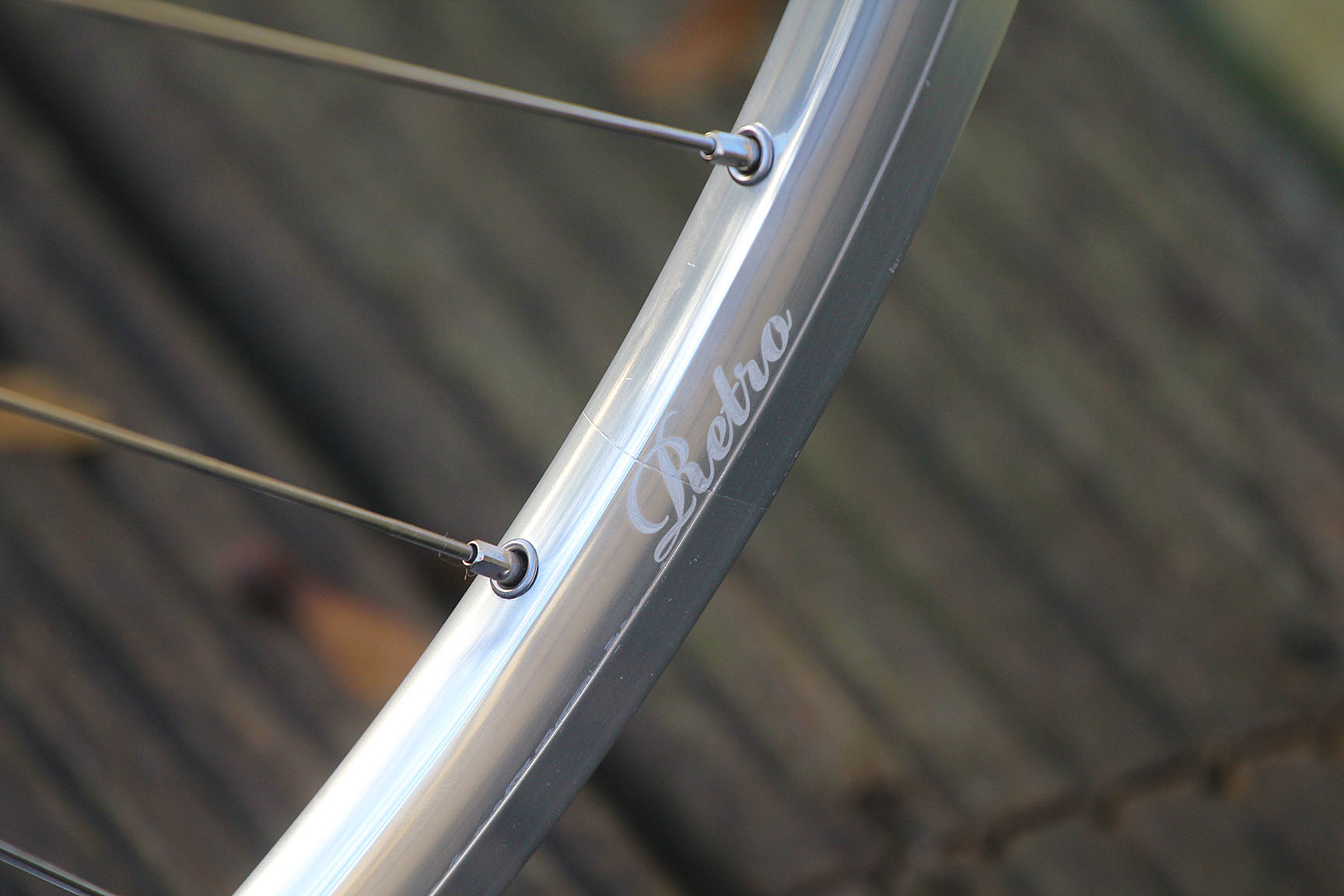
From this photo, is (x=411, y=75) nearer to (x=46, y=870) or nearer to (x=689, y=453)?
(x=689, y=453)

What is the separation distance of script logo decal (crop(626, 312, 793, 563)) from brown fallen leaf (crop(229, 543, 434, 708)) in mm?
675

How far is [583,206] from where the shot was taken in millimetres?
1097

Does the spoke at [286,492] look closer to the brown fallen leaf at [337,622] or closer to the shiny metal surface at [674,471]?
the shiny metal surface at [674,471]

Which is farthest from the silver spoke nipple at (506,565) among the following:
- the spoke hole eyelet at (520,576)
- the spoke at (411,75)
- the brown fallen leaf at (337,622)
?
the brown fallen leaf at (337,622)

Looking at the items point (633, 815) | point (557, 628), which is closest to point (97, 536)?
point (633, 815)

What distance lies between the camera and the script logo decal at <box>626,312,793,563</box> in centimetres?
32

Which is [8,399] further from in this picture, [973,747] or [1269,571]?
[1269,571]

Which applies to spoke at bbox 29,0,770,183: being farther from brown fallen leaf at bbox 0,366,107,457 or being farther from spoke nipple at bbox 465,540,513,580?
brown fallen leaf at bbox 0,366,107,457

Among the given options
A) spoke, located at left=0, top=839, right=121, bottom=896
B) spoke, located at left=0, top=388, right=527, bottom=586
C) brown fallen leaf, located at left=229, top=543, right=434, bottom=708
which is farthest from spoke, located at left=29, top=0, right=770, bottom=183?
brown fallen leaf, located at left=229, top=543, right=434, bottom=708

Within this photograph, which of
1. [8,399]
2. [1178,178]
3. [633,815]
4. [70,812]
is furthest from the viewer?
[1178,178]

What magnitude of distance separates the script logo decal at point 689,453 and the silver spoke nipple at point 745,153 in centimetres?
5

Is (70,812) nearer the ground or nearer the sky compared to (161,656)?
nearer the ground

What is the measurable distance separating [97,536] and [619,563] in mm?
772

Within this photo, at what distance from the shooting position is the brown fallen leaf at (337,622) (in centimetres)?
95
